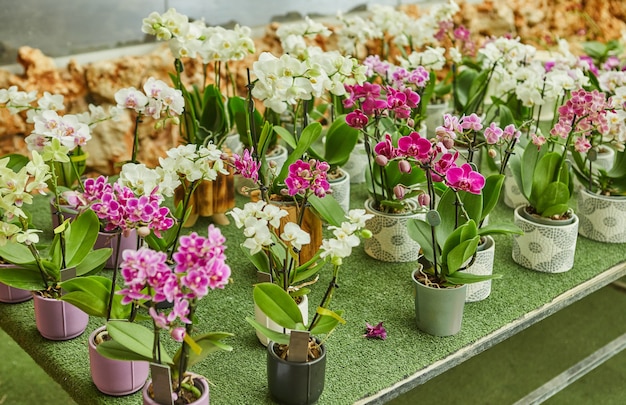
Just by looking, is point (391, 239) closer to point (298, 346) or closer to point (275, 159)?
point (275, 159)

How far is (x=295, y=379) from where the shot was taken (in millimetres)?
1179

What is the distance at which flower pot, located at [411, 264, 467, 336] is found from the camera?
54.7 inches

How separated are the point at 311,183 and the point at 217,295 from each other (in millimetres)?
448

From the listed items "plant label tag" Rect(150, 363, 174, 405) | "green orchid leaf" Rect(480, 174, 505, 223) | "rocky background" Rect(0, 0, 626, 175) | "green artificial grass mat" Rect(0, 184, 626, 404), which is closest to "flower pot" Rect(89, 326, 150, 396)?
"green artificial grass mat" Rect(0, 184, 626, 404)

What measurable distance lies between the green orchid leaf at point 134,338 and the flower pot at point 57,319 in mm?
268

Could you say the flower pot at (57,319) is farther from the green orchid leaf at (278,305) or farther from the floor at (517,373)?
the floor at (517,373)

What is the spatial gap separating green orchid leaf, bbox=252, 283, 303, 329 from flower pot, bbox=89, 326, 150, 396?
0.23 m

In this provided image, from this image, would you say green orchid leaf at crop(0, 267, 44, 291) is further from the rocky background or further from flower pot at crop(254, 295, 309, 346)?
the rocky background

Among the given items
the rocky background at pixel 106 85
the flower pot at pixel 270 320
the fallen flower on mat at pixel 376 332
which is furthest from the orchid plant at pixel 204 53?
the fallen flower on mat at pixel 376 332

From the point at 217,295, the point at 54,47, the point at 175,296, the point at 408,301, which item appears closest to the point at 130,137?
the point at 54,47

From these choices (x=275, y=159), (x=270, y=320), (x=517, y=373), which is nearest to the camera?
(x=270, y=320)

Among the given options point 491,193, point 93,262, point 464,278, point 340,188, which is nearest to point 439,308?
point 464,278

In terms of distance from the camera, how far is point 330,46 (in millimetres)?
3152

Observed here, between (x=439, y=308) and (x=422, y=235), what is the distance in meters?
0.16
